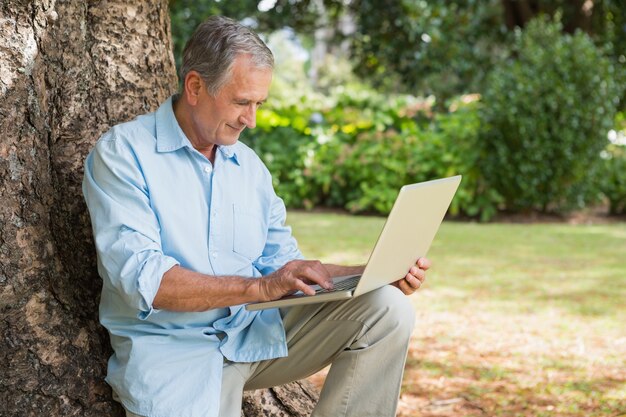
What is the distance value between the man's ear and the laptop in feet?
2.01

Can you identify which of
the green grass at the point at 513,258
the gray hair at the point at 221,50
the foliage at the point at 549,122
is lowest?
the green grass at the point at 513,258

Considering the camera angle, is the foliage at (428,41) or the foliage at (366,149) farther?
the foliage at (366,149)

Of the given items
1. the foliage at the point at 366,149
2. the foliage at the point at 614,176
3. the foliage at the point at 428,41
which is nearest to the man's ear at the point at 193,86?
the foliage at the point at 428,41

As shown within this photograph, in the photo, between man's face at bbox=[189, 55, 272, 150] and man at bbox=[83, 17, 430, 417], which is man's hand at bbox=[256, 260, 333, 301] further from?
man's face at bbox=[189, 55, 272, 150]

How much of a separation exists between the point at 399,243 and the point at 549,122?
7.95m

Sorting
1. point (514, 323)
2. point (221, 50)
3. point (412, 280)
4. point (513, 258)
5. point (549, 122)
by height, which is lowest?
point (513, 258)

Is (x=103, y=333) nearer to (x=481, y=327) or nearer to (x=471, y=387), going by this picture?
(x=471, y=387)

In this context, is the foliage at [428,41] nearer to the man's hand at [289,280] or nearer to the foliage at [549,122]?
the foliage at [549,122]

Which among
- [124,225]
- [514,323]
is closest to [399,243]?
[124,225]

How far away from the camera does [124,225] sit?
2209mm

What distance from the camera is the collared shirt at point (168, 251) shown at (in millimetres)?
2215

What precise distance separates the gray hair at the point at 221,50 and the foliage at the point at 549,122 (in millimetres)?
7672

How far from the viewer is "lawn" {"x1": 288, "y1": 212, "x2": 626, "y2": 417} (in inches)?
152

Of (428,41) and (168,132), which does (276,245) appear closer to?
(168,132)
